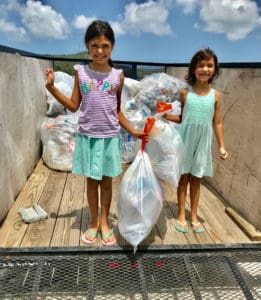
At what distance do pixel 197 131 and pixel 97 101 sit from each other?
743mm

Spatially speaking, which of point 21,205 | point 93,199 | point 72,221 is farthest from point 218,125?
point 21,205

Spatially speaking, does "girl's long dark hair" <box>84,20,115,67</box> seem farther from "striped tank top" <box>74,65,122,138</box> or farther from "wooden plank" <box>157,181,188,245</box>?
"wooden plank" <box>157,181,188,245</box>

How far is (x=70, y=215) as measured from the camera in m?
2.62

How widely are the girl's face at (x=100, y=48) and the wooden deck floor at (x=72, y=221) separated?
1.19m

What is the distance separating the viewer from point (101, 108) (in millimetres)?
1981

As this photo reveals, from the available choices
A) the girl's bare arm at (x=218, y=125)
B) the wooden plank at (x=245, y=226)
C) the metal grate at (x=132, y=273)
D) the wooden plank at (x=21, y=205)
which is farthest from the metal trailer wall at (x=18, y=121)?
the wooden plank at (x=245, y=226)

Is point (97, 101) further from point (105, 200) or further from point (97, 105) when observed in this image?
point (105, 200)

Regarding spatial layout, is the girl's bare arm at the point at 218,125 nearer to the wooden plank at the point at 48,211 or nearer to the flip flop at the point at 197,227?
the flip flop at the point at 197,227

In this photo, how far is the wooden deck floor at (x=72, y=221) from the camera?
7.41ft

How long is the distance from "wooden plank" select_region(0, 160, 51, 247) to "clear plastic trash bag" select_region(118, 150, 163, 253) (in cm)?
76

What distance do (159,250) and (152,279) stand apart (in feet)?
0.73

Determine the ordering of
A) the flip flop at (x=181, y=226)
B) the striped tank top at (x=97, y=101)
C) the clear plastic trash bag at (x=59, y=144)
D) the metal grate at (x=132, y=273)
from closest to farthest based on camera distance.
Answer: the metal grate at (x=132, y=273)
the striped tank top at (x=97, y=101)
the flip flop at (x=181, y=226)
the clear plastic trash bag at (x=59, y=144)

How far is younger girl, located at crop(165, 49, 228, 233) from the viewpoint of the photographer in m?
2.20

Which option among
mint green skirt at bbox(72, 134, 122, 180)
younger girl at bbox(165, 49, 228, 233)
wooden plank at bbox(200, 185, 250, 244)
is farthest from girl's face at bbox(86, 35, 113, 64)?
wooden plank at bbox(200, 185, 250, 244)
